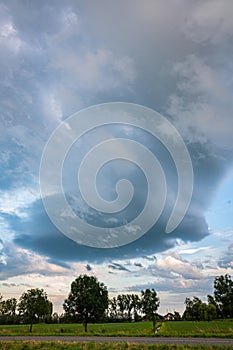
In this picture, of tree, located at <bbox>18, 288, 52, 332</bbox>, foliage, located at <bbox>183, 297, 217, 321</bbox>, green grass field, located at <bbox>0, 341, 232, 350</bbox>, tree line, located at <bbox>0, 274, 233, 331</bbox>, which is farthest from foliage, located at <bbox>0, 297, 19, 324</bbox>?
green grass field, located at <bbox>0, 341, 232, 350</bbox>

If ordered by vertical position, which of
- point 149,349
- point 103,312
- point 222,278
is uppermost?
point 222,278

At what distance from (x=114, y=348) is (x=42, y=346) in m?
7.14

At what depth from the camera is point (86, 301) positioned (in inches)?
1913

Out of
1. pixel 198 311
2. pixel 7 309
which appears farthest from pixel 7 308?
pixel 198 311

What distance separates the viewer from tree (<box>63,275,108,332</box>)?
48.7m

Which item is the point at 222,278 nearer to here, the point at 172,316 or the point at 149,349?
the point at 172,316

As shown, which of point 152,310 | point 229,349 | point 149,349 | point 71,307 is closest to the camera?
point 229,349

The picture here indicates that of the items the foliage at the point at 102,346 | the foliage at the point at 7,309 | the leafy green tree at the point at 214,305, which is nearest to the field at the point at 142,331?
the foliage at the point at 102,346

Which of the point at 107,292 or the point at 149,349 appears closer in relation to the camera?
the point at 149,349

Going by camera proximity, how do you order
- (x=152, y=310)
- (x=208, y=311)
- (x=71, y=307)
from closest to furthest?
(x=71, y=307) < (x=152, y=310) < (x=208, y=311)

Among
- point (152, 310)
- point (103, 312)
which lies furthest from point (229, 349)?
point (152, 310)

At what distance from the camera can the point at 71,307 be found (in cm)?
4966

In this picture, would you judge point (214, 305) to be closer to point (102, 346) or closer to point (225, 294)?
point (225, 294)

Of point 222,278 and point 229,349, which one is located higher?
point 222,278
